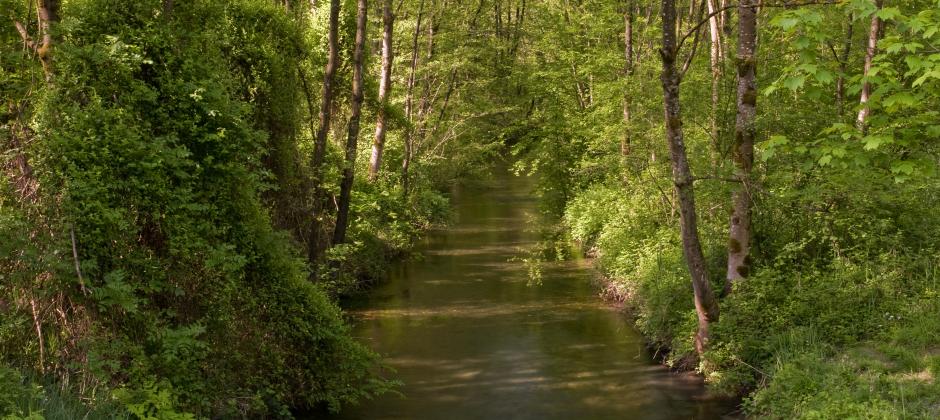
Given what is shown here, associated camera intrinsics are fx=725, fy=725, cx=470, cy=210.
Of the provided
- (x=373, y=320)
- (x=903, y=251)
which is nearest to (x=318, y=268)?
(x=373, y=320)

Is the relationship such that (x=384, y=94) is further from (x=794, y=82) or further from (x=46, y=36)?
(x=794, y=82)

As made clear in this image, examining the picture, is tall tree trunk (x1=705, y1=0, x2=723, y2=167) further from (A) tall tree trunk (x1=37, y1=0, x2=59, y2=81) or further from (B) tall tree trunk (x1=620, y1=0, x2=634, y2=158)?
(A) tall tree trunk (x1=37, y1=0, x2=59, y2=81)

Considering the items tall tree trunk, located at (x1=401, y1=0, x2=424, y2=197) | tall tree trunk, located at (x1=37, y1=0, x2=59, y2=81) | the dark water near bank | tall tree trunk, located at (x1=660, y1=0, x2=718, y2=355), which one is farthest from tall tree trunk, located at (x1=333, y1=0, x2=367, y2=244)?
tall tree trunk, located at (x1=37, y1=0, x2=59, y2=81)

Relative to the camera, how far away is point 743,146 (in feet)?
33.7

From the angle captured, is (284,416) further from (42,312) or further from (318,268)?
(318,268)

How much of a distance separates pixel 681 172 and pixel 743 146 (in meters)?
1.17

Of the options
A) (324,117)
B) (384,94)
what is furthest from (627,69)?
(324,117)

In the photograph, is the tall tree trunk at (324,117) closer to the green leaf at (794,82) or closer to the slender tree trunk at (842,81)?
the green leaf at (794,82)

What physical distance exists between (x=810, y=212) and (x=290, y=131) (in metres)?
A: 8.22

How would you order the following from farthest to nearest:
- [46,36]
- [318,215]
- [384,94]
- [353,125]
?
[384,94] < [353,125] < [318,215] < [46,36]

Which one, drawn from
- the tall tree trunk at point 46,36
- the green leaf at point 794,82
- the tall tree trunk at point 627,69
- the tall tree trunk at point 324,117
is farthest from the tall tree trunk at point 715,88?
the tall tree trunk at point 46,36

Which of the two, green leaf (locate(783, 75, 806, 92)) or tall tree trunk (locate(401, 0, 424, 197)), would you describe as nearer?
green leaf (locate(783, 75, 806, 92))

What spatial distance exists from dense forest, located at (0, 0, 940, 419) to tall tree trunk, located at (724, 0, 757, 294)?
0.04 m

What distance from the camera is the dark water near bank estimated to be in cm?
1023
